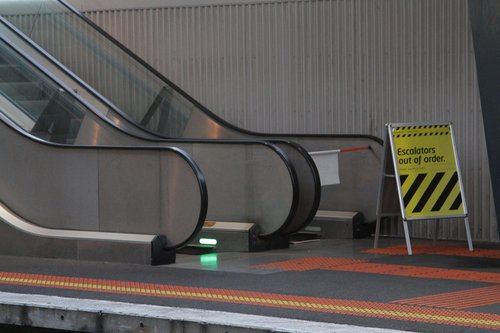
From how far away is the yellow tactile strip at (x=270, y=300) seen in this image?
754 cm

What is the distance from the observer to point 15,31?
14.4 metres

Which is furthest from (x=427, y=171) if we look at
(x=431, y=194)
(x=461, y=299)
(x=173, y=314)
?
(x=173, y=314)

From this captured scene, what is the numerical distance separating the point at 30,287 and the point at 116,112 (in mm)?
5096

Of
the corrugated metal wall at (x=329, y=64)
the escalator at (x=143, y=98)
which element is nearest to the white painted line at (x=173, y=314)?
the escalator at (x=143, y=98)

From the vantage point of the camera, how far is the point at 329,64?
47.1 feet

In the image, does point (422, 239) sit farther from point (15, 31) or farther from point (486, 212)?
point (15, 31)

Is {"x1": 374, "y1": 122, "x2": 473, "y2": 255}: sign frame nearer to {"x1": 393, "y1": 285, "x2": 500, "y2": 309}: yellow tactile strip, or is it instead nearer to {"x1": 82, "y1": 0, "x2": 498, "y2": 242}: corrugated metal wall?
{"x1": 82, "y1": 0, "x2": 498, "y2": 242}: corrugated metal wall

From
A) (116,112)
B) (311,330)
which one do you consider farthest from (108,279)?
(116,112)

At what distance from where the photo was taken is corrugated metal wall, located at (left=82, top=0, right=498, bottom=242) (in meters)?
13.3

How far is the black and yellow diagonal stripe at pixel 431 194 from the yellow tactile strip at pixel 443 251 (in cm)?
43

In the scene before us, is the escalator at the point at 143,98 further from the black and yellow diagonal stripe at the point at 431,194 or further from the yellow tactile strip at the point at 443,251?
the black and yellow diagonal stripe at the point at 431,194

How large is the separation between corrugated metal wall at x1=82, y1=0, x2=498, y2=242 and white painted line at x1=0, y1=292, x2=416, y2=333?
638 centimetres

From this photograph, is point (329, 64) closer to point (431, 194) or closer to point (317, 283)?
point (431, 194)

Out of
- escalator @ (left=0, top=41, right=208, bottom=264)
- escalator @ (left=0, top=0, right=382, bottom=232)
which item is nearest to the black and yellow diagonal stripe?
escalator @ (left=0, top=0, right=382, bottom=232)
